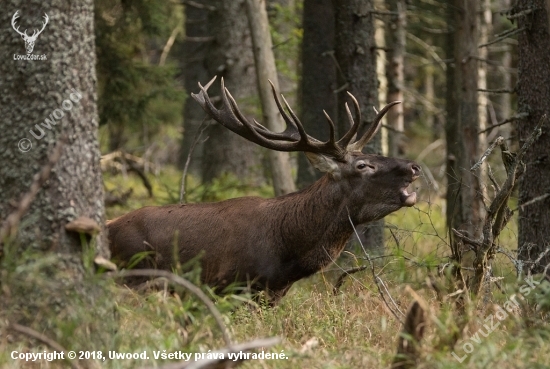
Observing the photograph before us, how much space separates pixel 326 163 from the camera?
8188mm

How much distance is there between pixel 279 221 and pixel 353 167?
885mm

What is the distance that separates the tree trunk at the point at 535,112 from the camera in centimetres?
792

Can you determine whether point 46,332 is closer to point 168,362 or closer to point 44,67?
point 168,362

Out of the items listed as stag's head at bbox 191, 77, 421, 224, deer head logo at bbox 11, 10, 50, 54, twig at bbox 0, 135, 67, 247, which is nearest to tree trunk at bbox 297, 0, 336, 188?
stag's head at bbox 191, 77, 421, 224

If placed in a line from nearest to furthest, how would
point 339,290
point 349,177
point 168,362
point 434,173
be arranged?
point 168,362 < point 339,290 < point 349,177 < point 434,173

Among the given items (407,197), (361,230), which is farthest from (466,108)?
(407,197)

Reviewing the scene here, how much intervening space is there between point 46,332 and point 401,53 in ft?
42.0

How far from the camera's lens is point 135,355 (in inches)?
201

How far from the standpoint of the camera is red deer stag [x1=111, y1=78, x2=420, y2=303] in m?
7.76

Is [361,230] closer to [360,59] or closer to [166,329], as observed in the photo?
[360,59]

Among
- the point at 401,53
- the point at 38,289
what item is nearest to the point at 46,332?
the point at 38,289

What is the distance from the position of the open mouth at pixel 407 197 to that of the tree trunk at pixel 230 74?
256 inches

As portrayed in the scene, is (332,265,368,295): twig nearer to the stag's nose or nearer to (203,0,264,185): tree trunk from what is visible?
the stag's nose

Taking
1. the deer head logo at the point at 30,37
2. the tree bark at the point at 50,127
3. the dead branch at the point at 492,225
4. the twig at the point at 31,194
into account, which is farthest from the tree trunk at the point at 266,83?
the twig at the point at 31,194
